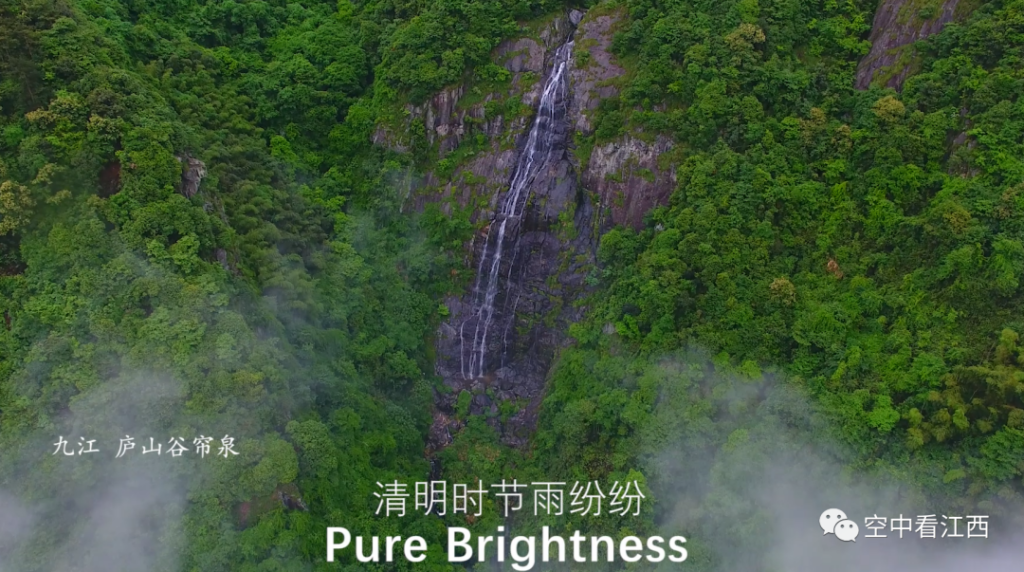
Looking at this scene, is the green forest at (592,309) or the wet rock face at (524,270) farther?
the wet rock face at (524,270)

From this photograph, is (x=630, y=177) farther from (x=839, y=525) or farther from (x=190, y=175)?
(x=190, y=175)

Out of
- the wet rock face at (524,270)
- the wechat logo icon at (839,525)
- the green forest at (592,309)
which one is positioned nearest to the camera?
the wechat logo icon at (839,525)

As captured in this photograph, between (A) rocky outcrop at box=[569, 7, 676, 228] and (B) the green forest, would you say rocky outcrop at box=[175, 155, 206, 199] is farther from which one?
(A) rocky outcrop at box=[569, 7, 676, 228]

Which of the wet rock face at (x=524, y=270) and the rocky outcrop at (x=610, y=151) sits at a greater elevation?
the rocky outcrop at (x=610, y=151)

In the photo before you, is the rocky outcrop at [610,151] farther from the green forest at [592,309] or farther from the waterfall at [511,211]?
the waterfall at [511,211]

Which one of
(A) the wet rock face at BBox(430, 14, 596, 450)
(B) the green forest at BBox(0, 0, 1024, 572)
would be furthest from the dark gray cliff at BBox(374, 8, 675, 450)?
(B) the green forest at BBox(0, 0, 1024, 572)

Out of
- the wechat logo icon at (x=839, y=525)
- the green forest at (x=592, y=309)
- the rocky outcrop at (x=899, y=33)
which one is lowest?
the wechat logo icon at (x=839, y=525)

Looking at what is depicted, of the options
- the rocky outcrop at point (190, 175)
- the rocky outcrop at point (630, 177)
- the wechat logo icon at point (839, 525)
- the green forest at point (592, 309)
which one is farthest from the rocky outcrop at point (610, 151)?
the rocky outcrop at point (190, 175)

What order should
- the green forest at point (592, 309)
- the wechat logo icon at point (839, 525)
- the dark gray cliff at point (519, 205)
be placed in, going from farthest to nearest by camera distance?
the dark gray cliff at point (519, 205), the green forest at point (592, 309), the wechat logo icon at point (839, 525)
